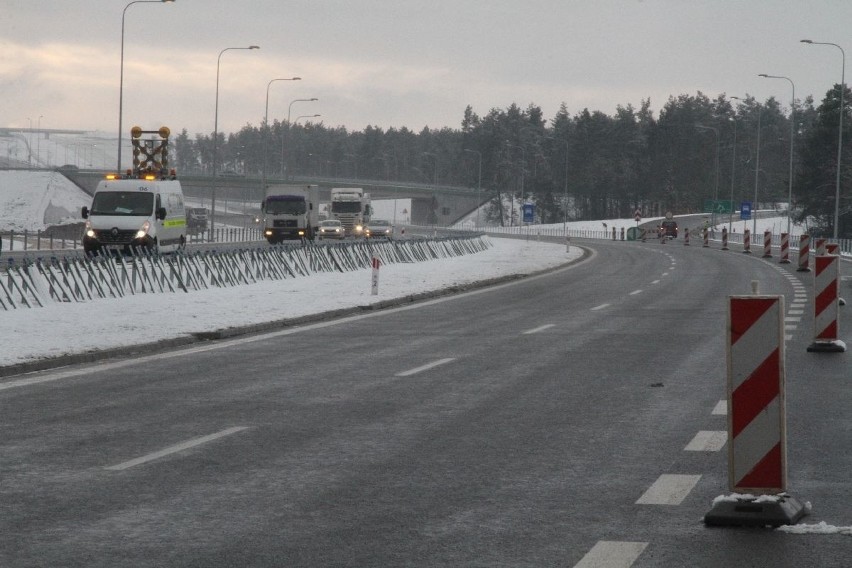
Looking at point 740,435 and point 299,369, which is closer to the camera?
point 740,435

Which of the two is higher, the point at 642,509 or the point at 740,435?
the point at 740,435

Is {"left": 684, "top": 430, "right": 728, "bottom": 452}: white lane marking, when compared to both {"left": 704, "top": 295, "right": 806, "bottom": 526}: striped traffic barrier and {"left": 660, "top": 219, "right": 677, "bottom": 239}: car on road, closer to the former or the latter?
{"left": 704, "top": 295, "right": 806, "bottom": 526}: striped traffic barrier

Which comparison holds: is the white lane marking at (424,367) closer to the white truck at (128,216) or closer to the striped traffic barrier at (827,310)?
the striped traffic barrier at (827,310)

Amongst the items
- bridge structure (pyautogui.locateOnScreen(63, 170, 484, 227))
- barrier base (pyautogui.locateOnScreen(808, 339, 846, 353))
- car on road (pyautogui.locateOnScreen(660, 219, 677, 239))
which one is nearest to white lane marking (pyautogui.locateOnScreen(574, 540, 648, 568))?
barrier base (pyautogui.locateOnScreen(808, 339, 846, 353))

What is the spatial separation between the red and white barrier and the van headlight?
3246cm

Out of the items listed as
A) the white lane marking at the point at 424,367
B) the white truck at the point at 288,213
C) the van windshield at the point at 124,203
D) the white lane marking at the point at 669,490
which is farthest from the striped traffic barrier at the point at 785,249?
the white lane marking at the point at 669,490

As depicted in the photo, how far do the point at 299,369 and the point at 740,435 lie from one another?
26.9 feet

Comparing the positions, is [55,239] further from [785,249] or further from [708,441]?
[708,441]

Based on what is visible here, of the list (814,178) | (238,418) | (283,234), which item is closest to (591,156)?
(814,178)

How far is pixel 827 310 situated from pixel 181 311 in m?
10.6

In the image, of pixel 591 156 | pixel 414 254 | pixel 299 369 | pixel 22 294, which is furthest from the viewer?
pixel 591 156

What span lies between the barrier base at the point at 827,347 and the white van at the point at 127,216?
2501 cm

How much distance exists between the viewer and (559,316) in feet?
76.8

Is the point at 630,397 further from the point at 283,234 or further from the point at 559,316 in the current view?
the point at 283,234
